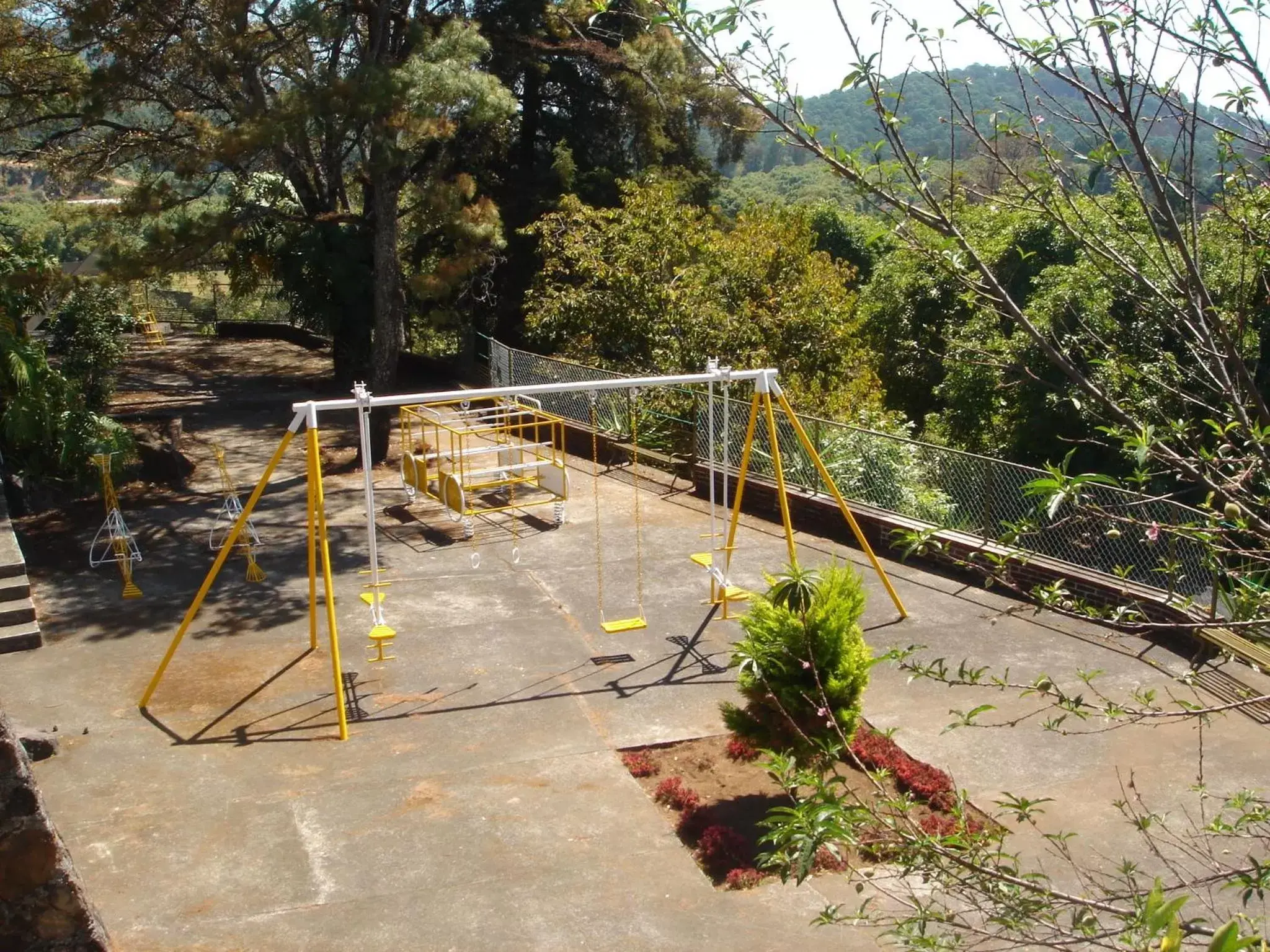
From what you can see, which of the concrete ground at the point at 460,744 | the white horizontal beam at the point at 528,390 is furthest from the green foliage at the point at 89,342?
the white horizontal beam at the point at 528,390

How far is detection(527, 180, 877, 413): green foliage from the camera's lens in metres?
18.2

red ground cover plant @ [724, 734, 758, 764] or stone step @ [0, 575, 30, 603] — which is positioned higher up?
stone step @ [0, 575, 30, 603]

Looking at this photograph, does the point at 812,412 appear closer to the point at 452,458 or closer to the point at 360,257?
the point at 452,458

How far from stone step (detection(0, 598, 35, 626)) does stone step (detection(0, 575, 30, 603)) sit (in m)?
0.14

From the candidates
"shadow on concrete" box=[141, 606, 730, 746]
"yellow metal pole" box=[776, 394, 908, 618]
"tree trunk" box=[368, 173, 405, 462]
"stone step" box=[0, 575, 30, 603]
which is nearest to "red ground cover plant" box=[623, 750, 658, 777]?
"shadow on concrete" box=[141, 606, 730, 746]

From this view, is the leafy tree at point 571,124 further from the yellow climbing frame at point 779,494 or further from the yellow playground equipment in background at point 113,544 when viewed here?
the yellow climbing frame at point 779,494

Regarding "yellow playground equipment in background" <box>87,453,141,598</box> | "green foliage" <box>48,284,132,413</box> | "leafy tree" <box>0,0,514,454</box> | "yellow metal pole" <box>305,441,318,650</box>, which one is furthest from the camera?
"green foliage" <box>48,284,132,413</box>

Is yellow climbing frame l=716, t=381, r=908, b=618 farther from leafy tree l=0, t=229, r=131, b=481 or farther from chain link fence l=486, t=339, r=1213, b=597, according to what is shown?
leafy tree l=0, t=229, r=131, b=481

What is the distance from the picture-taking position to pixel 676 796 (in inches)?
306

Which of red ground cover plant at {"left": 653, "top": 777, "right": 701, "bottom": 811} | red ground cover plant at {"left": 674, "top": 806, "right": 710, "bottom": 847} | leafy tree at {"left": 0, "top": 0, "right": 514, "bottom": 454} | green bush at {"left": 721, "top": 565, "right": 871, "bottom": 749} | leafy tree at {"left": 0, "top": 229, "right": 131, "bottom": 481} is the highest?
leafy tree at {"left": 0, "top": 0, "right": 514, "bottom": 454}

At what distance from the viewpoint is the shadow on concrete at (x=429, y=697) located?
8.80 m

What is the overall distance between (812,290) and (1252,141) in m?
15.2

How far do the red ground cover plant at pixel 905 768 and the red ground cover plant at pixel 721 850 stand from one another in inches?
39.6

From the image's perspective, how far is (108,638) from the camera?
10711mm
